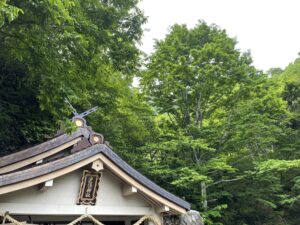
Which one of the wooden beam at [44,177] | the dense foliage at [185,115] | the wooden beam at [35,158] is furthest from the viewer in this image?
the dense foliage at [185,115]

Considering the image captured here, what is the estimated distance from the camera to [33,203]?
21.8 feet

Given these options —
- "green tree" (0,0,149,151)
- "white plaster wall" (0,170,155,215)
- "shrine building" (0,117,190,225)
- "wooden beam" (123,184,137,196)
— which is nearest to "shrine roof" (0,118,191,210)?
"shrine building" (0,117,190,225)

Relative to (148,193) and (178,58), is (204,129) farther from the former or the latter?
(148,193)

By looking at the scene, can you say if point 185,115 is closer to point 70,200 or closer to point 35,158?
point 35,158

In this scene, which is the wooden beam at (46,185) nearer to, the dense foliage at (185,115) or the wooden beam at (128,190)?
Answer: the wooden beam at (128,190)

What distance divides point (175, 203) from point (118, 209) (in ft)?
4.63

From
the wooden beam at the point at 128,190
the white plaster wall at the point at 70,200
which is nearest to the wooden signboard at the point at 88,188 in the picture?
the white plaster wall at the point at 70,200

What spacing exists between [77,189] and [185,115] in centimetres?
768

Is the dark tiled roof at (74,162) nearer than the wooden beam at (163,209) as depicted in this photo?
Yes

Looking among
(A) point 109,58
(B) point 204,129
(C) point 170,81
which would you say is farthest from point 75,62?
(B) point 204,129

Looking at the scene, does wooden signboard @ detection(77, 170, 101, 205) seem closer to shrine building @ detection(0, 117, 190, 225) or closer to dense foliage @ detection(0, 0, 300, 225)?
shrine building @ detection(0, 117, 190, 225)

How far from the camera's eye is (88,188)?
721 cm

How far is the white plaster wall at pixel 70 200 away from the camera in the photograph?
6504 mm

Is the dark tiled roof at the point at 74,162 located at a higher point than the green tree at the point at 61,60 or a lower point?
lower
